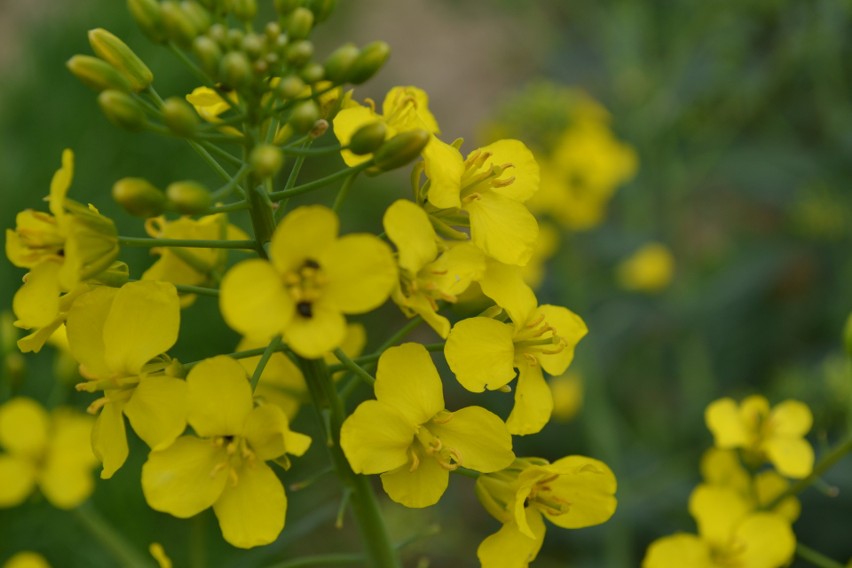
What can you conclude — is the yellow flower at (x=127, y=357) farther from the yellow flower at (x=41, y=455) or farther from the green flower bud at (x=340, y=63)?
the yellow flower at (x=41, y=455)

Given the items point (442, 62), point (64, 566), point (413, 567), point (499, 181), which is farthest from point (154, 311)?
point (442, 62)

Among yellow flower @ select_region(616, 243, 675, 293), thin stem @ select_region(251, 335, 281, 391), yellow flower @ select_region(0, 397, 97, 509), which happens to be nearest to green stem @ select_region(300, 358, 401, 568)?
thin stem @ select_region(251, 335, 281, 391)

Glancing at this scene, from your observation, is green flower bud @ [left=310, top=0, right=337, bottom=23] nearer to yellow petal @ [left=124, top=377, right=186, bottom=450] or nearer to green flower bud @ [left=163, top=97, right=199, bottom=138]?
green flower bud @ [left=163, top=97, right=199, bottom=138]

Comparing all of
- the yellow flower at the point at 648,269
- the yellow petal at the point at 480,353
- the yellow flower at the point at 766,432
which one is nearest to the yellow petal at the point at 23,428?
Answer: the yellow petal at the point at 480,353

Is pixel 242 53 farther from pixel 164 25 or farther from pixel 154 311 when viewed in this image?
pixel 154 311

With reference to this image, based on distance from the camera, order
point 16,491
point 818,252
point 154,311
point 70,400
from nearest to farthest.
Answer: point 154,311
point 16,491
point 70,400
point 818,252

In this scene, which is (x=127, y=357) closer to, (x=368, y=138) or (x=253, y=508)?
(x=253, y=508)

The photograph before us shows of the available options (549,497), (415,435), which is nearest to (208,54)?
(415,435)
